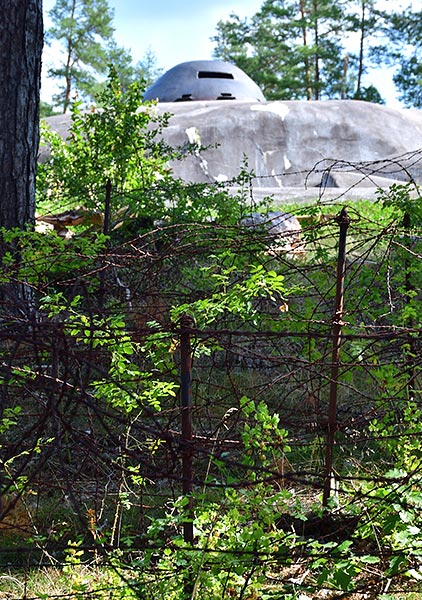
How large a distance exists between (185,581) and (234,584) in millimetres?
212

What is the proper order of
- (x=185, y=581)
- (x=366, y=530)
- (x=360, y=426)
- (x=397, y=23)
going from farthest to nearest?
(x=397, y=23) → (x=360, y=426) → (x=366, y=530) → (x=185, y=581)

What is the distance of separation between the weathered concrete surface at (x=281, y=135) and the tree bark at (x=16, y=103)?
1039 centimetres

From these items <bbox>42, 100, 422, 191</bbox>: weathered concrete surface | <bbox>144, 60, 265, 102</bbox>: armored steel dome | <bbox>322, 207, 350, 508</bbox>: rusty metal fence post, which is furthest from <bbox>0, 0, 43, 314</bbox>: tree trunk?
<bbox>144, 60, 265, 102</bbox>: armored steel dome

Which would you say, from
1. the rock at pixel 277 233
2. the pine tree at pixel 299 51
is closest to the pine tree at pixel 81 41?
the pine tree at pixel 299 51

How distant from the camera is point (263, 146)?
17.5 meters

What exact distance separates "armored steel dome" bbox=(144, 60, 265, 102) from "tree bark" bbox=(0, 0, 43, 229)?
1438 centimetres

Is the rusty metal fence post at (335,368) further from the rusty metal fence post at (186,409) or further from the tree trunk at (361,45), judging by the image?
the tree trunk at (361,45)

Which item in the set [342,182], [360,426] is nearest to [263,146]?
[342,182]

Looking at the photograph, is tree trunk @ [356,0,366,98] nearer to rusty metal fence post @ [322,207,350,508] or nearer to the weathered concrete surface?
the weathered concrete surface

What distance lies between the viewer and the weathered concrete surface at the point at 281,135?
16.8m

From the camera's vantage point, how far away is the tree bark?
5.75 m

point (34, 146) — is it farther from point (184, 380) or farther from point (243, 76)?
point (243, 76)

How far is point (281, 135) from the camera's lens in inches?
695

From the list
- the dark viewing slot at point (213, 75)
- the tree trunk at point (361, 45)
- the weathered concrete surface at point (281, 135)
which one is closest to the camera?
the weathered concrete surface at point (281, 135)
